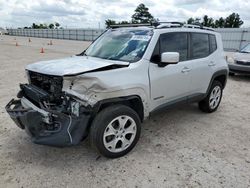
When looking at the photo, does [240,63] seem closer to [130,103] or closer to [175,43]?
[175,43]

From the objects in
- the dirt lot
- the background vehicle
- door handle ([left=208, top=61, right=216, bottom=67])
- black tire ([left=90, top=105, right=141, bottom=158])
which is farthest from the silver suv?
the background vehicle

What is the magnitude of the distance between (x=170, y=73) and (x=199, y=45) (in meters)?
1.20

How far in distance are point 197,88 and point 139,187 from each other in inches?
97.4

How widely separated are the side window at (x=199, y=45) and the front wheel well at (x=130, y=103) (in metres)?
1.63

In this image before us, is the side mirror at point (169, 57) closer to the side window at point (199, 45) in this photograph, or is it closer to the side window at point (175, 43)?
the side window at point (175, 43)

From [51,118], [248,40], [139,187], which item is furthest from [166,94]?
[248,40]

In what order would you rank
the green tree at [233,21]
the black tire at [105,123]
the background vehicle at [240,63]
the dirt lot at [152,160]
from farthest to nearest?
the green tree at [233,21]
the background vehicle at [240,63]
the black tire at [105,123]
the dirt lot at [152,160]

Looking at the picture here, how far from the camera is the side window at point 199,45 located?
14.3ft

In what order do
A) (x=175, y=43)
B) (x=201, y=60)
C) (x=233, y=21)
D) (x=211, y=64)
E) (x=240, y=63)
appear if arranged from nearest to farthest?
(x=175, y=43), (x=201, y=60), (x=211, y=64), (x=240, y=63), (x=233, y=21)

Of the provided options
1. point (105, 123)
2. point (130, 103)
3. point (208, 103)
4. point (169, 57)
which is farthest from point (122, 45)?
point (208, 103)

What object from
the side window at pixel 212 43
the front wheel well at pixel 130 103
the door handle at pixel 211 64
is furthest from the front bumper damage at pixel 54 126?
the side window at pixel 212 43

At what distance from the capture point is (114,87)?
9.83 ft

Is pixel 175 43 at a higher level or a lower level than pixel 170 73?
higher

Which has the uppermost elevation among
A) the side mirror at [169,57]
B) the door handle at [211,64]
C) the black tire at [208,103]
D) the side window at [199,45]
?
the side window at [199,45]
